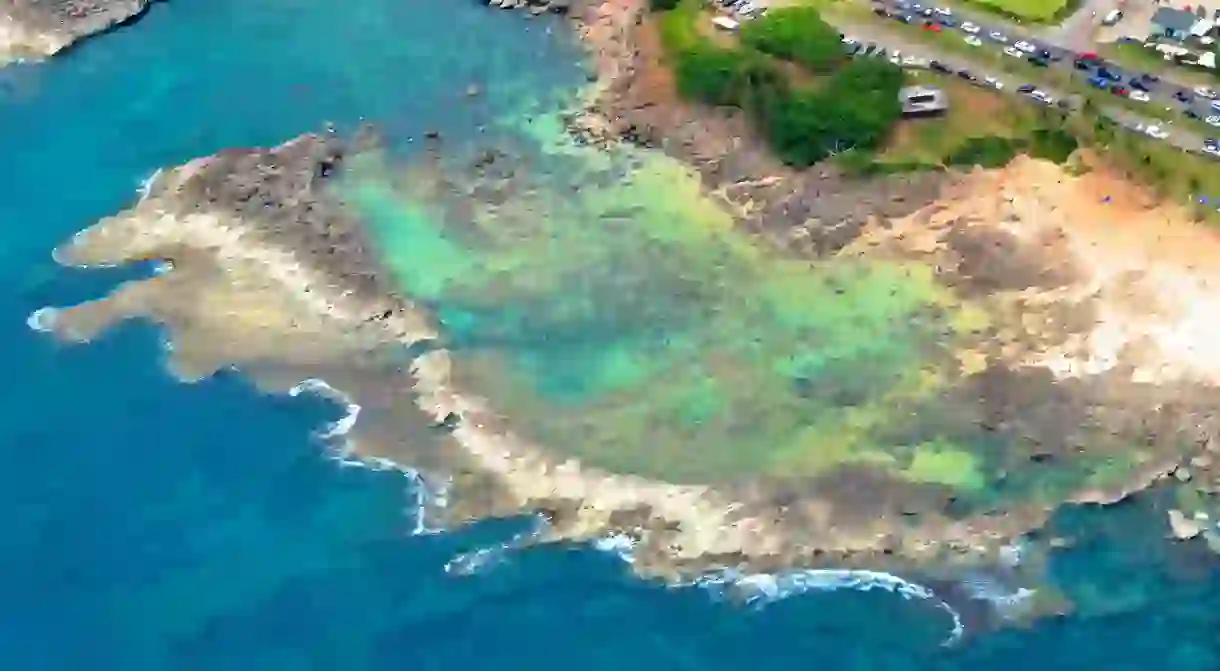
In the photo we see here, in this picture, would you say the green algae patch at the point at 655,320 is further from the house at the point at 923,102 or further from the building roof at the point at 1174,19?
the building roof at the point at 1174,19

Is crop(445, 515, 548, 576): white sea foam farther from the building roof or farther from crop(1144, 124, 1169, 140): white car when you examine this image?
the building roof

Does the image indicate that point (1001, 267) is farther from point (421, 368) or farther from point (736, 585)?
point (421, 368)

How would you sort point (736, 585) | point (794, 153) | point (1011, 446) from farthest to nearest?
point (794, 153)
point (1011, 446)
point (736, 585)

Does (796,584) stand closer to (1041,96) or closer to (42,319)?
(1041,96)

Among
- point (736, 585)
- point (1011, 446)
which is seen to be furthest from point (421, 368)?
point (1011, 446)

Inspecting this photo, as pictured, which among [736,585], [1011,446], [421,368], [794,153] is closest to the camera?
[736,585]

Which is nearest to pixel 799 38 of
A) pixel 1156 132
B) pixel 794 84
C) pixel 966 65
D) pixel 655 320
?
pixel 794 84

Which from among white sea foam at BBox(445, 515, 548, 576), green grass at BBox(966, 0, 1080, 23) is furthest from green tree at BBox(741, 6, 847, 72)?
white sea foam at BBox(445, 515, 548, 576)
